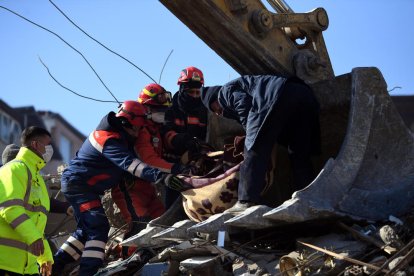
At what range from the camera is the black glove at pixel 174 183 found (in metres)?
7.84

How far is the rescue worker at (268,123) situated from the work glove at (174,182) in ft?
2.07

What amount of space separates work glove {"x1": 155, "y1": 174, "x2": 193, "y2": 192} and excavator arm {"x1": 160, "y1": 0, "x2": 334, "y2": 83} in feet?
4.84

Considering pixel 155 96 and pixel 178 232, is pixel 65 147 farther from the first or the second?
pixel 178 232

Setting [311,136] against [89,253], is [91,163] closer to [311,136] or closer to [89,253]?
[89,253]

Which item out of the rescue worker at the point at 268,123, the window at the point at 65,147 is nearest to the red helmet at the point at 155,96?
the rescue worker at the point at 268,123

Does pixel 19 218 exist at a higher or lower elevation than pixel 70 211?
higher

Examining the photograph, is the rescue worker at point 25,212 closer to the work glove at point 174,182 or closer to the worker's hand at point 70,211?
the work glove at point 174,182

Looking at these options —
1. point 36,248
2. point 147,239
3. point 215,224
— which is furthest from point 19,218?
point 215,224

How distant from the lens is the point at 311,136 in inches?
310

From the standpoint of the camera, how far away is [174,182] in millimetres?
7863

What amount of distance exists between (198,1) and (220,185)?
173 centimetres

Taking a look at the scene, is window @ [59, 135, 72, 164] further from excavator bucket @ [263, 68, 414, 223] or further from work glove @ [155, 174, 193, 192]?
excavator bucket @ [263, 68, 414, 223]

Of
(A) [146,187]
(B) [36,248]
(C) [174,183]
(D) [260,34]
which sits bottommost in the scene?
(B) [36,248]

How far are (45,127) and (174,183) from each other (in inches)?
1079
